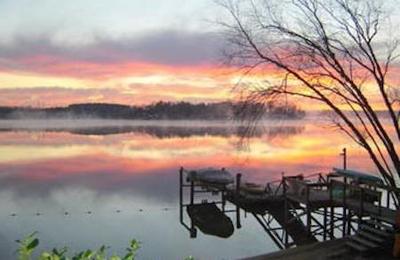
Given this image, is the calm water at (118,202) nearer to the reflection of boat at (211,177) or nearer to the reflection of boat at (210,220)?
the reflection of boat at (210,220)

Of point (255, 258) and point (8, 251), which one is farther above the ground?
point (255, 258)

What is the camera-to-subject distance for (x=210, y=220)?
93.3 ft

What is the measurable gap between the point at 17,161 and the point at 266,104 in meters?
52.6

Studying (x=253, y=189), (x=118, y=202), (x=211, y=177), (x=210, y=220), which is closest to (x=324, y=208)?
(x=253, y=189)

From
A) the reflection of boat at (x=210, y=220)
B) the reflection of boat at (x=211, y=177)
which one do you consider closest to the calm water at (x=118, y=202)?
the reflection of boat at (x=210, y=220)

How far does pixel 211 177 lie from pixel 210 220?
5.02 metres

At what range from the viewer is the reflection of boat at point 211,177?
32.6 m

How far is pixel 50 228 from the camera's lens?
25688 millimetres

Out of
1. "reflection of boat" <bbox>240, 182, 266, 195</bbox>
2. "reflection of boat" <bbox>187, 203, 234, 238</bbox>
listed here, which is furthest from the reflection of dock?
"reflection of boat" <bbox>187, 203, 234, 238</bbox>

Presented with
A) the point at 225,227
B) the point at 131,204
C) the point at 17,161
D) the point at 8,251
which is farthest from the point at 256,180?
the point at 17,161

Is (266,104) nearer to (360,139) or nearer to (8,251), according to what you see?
(360,139)

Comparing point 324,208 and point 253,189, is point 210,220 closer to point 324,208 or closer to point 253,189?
point 253,189

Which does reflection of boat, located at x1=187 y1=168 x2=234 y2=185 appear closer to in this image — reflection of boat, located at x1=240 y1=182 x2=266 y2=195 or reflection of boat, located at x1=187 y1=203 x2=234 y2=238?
reflection of boat, located at x1=187 y1=203 x2=234 y2=238

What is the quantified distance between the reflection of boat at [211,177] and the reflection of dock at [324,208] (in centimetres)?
42
